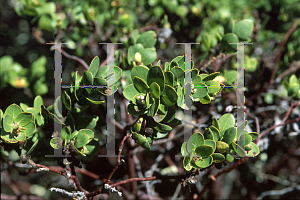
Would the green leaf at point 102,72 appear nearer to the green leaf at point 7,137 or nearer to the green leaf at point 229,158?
the green leaf at point 7,137

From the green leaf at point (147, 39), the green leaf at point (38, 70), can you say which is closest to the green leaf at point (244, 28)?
the green leaf at point (147, 39)

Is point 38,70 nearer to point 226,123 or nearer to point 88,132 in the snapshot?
point 88,132

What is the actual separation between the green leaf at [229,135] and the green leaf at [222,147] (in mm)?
23

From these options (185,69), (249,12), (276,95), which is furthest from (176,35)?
(185,69)

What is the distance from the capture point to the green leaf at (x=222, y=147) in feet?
2.08

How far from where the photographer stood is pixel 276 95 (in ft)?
4.07

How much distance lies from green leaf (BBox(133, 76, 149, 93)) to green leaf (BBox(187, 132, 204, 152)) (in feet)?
0.59

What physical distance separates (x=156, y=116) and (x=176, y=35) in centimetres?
97

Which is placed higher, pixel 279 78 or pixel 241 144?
pixel 279 78

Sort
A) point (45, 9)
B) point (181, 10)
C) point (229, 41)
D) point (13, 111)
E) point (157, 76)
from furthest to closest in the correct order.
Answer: point (181, 10) < point (45, 9) < point (229, 41) < point (13, 111) < point (157, 76)

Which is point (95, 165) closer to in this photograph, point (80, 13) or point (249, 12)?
point (80, 13)

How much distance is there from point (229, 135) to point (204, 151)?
0.08 m

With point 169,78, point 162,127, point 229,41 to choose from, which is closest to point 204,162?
point 162,127

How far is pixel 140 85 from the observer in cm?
60
